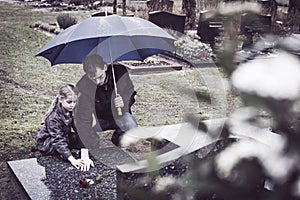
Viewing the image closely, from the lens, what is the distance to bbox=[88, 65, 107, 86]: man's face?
3.81 metres

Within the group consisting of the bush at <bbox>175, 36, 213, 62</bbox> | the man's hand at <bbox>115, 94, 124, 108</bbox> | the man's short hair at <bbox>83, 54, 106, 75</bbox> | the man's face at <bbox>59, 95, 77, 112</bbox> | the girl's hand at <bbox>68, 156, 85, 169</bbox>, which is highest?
the man's short hair at <bbox>83, 54, 106, 75</bbox>

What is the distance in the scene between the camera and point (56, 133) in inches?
142

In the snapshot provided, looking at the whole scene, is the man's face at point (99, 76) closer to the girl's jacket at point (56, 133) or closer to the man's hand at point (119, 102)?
the man's hand at point (119, 102)

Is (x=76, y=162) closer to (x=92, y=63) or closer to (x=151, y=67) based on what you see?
(x=92, y=63)

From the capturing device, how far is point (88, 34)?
3988 millimetres

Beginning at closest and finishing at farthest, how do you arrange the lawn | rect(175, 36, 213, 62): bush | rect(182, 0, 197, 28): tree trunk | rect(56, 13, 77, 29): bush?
the lawn, rect(175, 36, 213, 62): bush, rect(56, 13, 77, 29): bush, rect(182, 0, 197, 28): tree trunk

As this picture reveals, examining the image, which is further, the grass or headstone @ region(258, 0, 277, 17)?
the grass

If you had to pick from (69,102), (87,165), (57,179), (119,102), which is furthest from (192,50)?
(57,179)

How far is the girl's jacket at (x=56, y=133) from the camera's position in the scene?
3.55 metres

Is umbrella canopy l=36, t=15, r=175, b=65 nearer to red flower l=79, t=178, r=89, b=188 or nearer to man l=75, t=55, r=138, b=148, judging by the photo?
man l=75, t=55, r=138, b=148

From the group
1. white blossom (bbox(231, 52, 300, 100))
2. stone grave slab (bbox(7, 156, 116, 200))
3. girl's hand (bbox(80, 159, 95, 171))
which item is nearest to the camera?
white blossom (bbox(231, 52, 300, 100))

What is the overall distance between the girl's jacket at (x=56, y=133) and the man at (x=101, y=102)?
0.40ft

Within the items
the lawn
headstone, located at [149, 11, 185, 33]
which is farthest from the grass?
headstone, located at [149, 11, 185, 33]

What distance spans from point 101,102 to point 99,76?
0.26 m
